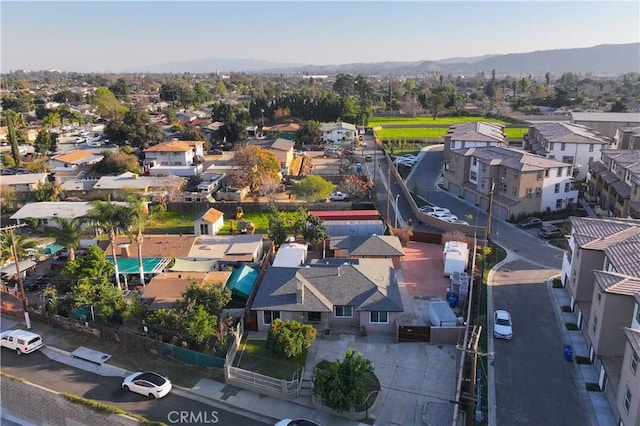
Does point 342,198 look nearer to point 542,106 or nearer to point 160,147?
point 160,147

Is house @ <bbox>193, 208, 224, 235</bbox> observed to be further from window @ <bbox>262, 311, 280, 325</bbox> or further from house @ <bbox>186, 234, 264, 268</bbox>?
window @ <bbox>262, 311, 280, 325</bbox>

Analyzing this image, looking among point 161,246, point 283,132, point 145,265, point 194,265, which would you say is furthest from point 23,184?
point 283,132

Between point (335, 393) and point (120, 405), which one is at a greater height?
point (335, 393)

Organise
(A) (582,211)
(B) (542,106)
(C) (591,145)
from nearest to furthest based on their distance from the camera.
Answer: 1. (A) (582,211)
2. (C) (591,145)
3. (B) (542,106)

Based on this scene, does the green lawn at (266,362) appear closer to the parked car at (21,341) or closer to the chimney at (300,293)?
the chimney at (300,293)

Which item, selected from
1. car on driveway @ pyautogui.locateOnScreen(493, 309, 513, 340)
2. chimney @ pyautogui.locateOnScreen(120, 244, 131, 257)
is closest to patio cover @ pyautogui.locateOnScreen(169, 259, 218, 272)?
chimney @ pyautogui.locateOnScreen(120, 244, 131, 257)

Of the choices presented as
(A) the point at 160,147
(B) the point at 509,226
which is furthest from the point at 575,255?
(A) the point at 160,147
